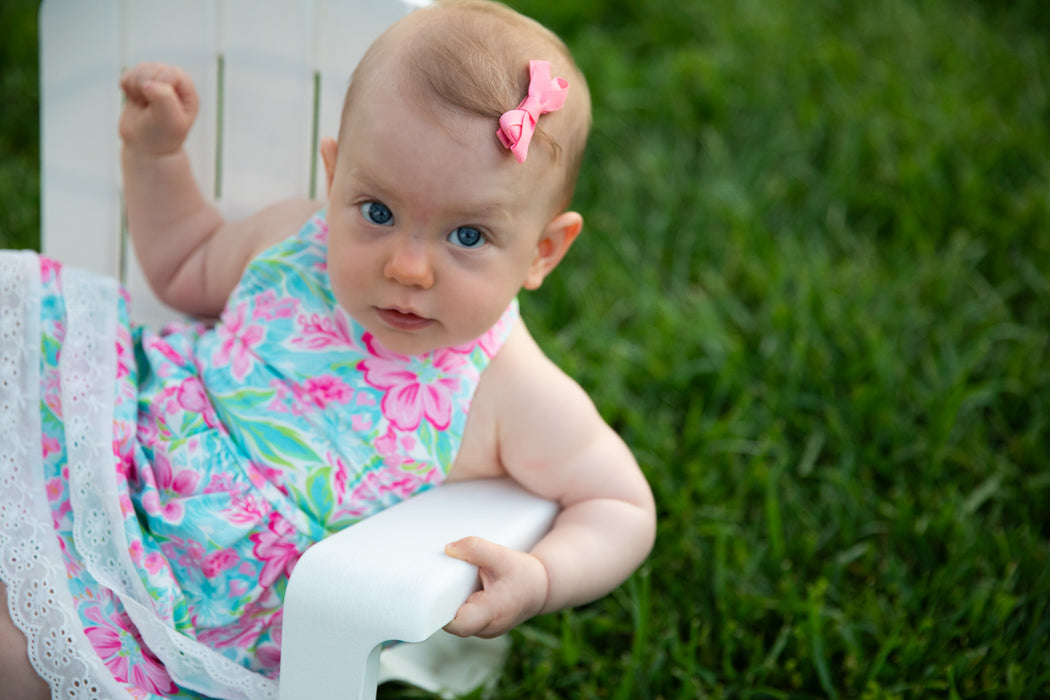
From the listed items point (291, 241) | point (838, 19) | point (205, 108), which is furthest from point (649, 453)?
point (838, 19)

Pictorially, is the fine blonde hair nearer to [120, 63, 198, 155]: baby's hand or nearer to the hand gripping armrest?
[120, 63, 198, 155]: baby's hand

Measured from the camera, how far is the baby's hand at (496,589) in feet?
3.95

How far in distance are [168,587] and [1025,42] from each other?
3.36 meters

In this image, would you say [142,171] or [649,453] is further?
[649,453]

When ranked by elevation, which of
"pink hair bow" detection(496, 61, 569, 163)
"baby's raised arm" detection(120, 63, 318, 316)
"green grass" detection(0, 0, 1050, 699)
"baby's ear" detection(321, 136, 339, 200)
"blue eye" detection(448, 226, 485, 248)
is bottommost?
"green grass" detection(0, 0, 1050, 699)

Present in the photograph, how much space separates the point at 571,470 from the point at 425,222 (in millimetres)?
397

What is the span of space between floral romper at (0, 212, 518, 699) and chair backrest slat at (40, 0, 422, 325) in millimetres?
223

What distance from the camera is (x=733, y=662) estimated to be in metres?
1.75

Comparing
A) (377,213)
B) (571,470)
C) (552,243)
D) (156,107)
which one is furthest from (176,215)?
(571,470)

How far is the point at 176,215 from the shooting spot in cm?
160

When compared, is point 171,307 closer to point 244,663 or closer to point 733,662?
point 244,663

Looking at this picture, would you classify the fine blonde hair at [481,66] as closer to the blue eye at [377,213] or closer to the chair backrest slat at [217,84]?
the blue eye at [377,213]

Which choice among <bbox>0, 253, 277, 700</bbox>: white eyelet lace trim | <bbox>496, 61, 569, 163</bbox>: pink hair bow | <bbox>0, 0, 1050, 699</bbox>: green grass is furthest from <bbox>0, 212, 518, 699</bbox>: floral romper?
<bbox>0, 0, 1050, 699</bbox>: green grass

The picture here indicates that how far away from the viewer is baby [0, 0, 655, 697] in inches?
48.5
